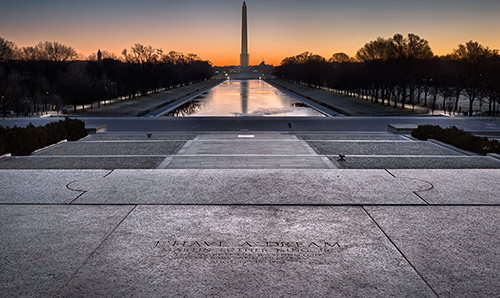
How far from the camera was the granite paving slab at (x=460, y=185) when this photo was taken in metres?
10.3

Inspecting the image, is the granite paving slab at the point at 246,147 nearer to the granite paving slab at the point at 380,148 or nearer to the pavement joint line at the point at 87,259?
the granite paving slab at the point at 380,148

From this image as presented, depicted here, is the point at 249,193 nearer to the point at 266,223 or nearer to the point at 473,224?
the point at 266,223

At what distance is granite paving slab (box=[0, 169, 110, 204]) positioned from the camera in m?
10.4

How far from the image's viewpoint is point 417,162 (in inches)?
625

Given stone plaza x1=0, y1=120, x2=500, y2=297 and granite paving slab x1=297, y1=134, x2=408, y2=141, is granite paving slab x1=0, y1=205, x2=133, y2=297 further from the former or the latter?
granite paving slab x1=297, y1=134, x2=408, y2=141

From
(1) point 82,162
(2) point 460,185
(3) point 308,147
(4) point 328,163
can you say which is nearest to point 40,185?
(1) point 82,162

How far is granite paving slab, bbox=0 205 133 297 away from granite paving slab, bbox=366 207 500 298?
5.64 meters

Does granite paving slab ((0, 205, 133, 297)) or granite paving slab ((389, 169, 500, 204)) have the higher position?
granite paving slab ((389, 169, 500, 204))

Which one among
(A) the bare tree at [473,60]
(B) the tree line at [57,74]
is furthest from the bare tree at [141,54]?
(A) the bare tree at [473,60]

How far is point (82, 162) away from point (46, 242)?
878 cm

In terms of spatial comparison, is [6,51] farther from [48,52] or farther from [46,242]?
[46,242]

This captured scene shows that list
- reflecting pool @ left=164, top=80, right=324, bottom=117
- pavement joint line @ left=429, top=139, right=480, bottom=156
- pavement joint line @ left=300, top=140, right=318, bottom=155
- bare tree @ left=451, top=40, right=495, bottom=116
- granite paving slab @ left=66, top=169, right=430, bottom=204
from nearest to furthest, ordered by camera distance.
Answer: granite paving slab @ left=66, top=169, right=430, bottom=204 → pavement joint line @ left=429, top=139, right=480, bottom=156 → pavement joint line @ left=300, top=140, right=318, bottom=155 → reflecting pool @ left=164, top=80, right=324, bottom=117 → bare tree @ left=451, top=40, right=495, bottom=116

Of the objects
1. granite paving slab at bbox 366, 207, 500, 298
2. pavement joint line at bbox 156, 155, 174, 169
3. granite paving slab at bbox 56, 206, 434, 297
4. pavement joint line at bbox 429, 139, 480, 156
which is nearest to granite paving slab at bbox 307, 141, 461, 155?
pavement joint line at bbox 429, 139, 480, 156

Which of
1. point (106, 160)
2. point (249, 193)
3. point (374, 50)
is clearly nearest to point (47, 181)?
point (106, 160)
